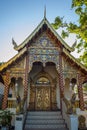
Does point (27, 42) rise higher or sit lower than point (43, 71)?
higher

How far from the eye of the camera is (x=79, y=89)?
42.8ft

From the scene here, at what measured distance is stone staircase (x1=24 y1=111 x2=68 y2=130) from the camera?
11.0m

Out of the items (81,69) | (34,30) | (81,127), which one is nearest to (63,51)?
(81,69)

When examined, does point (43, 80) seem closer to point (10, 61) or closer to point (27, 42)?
point (27, 42)

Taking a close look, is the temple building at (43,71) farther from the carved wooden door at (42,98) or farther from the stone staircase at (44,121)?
the stone staircase at (44,121)

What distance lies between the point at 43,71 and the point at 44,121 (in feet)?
16.3

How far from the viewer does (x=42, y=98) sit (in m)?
14.8

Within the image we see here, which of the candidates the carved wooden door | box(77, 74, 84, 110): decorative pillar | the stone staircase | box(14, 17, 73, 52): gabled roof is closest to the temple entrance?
the carved wooden door

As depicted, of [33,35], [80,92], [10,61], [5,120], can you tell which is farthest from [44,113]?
[33,35]

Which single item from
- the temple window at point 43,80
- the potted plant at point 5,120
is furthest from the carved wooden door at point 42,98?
the potted plant at point 5,120

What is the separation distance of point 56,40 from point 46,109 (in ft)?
20.2

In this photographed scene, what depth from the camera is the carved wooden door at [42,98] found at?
14407mm

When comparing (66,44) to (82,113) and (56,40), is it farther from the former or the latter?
(82,113)

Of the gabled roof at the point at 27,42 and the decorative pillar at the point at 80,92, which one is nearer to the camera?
the decorative pillar at the point at 80,92
